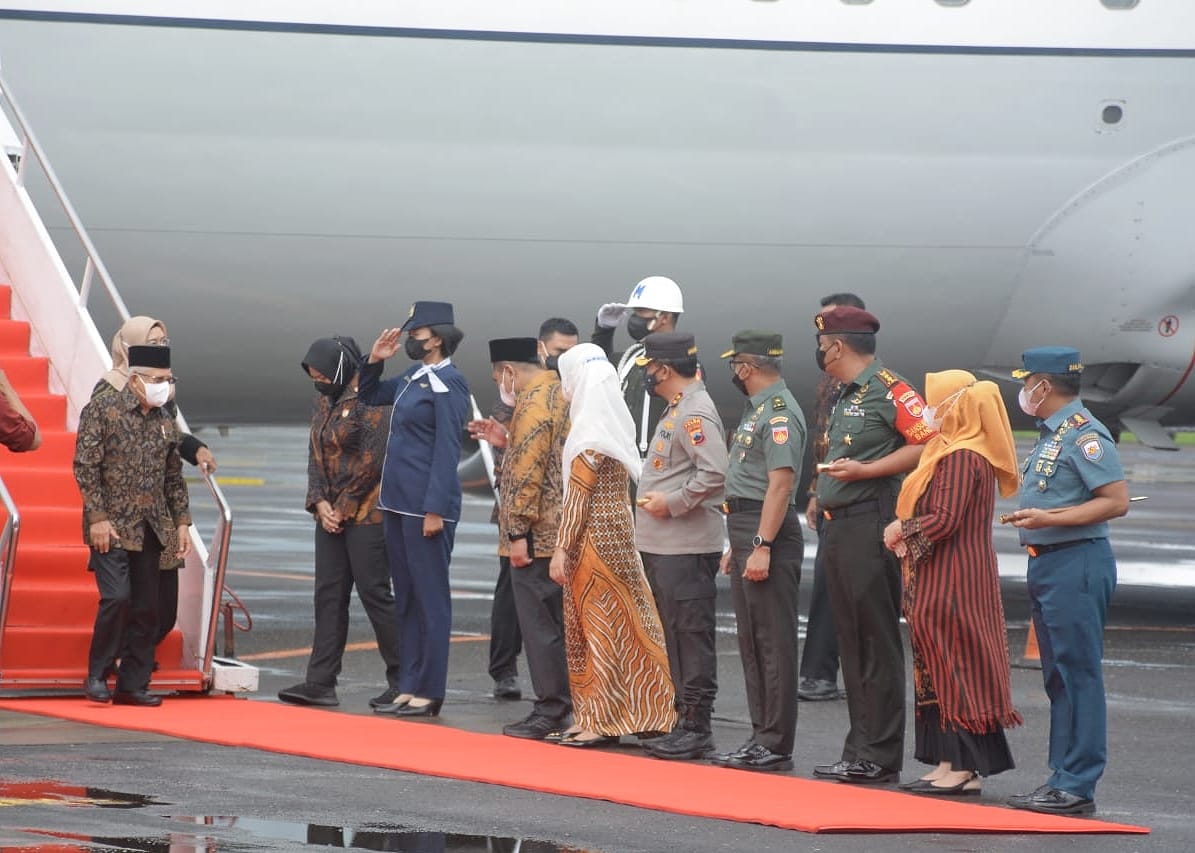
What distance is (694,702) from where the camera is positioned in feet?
24.6

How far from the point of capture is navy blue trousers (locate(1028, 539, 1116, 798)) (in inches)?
257

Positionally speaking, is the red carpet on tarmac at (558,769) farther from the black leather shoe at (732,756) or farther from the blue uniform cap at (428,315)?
the blue uniform cap at (428,315)

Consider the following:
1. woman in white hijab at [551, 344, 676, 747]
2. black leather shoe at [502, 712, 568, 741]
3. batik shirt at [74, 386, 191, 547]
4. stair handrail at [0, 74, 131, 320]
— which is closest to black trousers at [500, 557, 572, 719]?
black leather shoe at [502, 712, 568, 741]

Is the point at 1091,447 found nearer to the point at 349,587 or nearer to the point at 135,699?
the point at 349,587

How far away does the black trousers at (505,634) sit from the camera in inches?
357

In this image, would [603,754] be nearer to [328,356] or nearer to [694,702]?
[694,702]

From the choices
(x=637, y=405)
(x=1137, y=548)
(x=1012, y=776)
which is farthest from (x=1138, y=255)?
(x=1137, y=548)

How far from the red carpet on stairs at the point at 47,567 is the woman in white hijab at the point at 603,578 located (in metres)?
1.81

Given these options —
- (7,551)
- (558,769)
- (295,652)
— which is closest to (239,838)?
(558,769)

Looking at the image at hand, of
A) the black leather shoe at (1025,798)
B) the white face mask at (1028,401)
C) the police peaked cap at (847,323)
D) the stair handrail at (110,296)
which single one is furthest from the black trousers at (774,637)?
the stair handrail at (110,296)

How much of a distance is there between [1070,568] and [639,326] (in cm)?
247

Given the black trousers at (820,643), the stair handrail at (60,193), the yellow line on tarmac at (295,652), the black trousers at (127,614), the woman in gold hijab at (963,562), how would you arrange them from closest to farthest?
the woman in gold hijab at (963,562), the black trousers at (127,614), the black trousers at (820,643), the stair handrail at (60,193), the yellow line on tarmac at (295,652)

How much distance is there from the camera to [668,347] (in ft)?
24.9

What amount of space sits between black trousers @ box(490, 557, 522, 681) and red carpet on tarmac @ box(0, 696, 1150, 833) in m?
0.98
